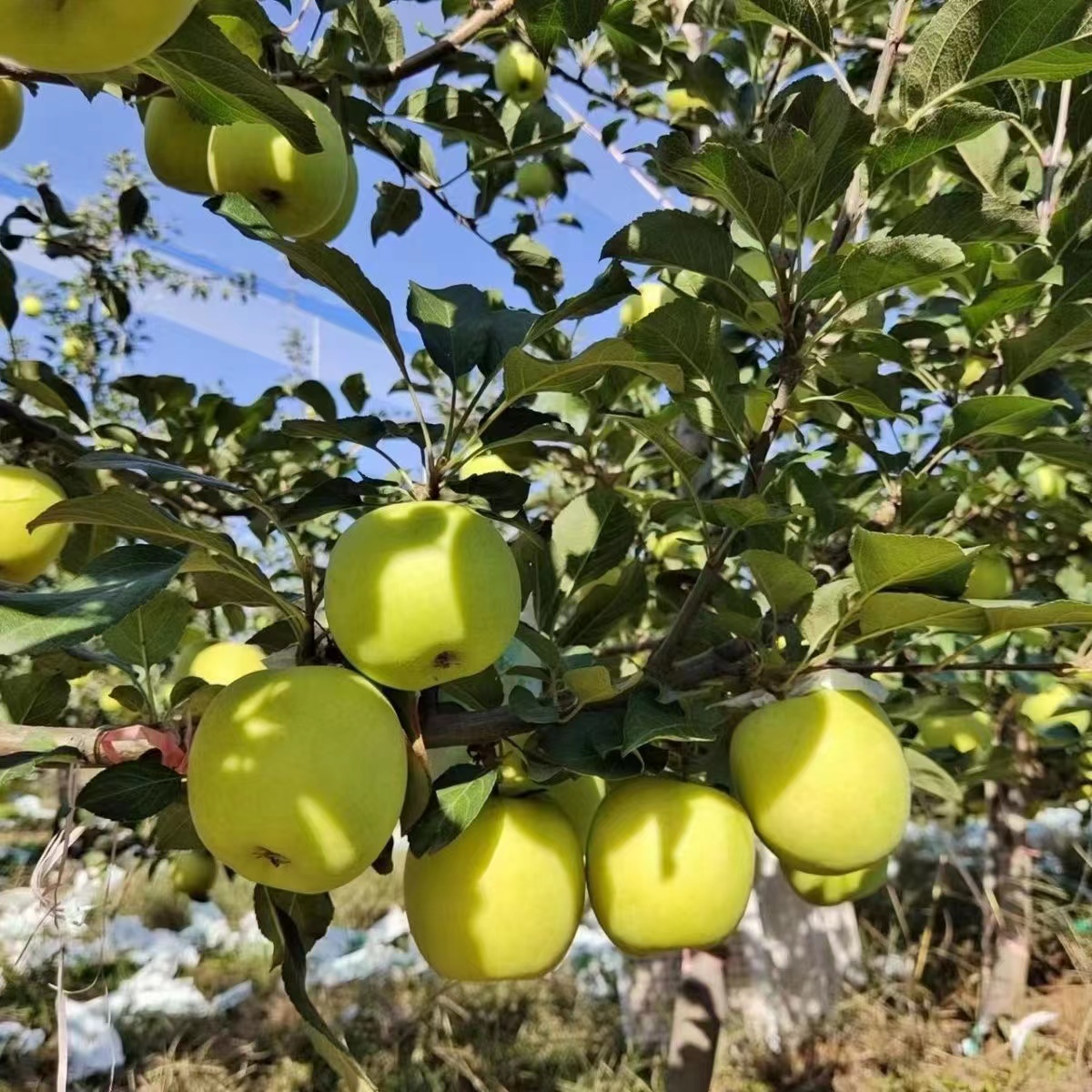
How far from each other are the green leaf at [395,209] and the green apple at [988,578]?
1109 millimetres

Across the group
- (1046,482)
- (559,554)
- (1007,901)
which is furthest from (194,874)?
(1007,901)

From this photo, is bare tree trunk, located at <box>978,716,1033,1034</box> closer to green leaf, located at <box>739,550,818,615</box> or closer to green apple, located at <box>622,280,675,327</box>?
green apple, located at <box>622,280,675,327</box>

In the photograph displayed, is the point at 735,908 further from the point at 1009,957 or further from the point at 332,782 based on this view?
the point at 1009,957

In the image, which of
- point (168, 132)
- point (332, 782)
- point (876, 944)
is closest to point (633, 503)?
point (168, 132)

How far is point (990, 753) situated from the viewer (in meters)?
1.71

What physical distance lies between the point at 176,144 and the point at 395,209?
430mm

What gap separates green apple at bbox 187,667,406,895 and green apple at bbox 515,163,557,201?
4.59 ft

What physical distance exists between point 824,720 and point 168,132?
0.88 meters

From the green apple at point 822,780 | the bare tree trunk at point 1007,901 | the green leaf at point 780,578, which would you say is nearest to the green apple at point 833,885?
the green apple at point 822,780

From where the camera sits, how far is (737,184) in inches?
29.0

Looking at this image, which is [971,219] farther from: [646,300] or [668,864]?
[646,300]

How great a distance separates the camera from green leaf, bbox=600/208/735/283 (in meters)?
0.78

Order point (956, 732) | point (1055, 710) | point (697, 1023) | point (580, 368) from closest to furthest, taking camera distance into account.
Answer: point (580, 368) → point (697, 1023) → point (956, 732) → point (1055, 710)

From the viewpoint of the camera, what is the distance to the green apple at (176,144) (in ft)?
3.25
